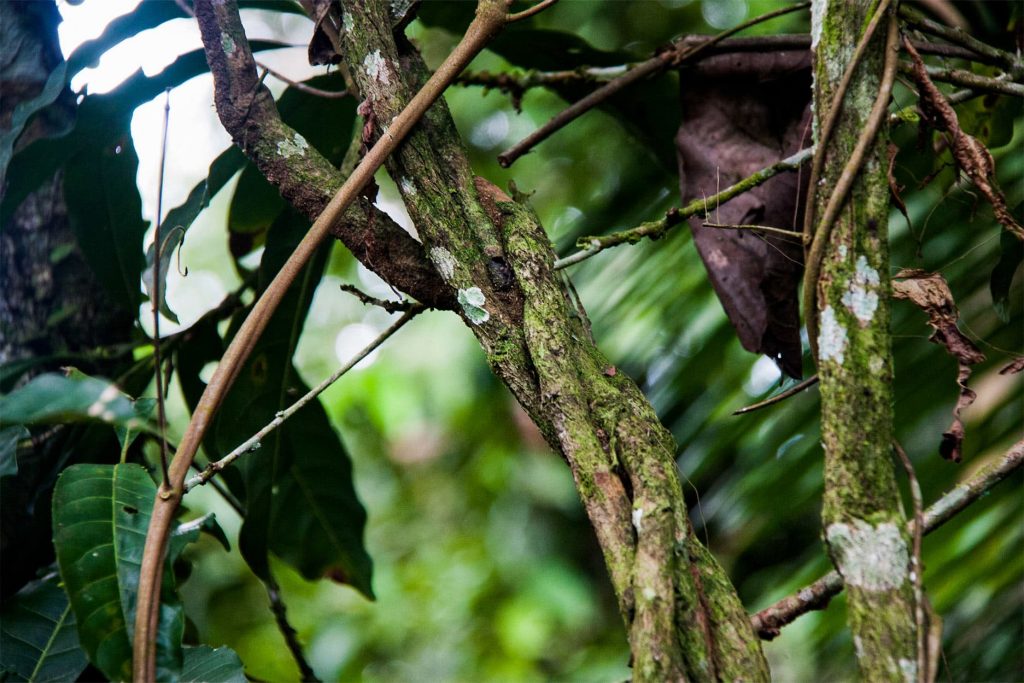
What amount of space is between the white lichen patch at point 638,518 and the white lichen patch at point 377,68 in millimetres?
410

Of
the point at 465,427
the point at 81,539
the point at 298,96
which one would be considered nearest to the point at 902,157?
the point at 298,96

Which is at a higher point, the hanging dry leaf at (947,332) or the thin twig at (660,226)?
the thin twig at (660,226)

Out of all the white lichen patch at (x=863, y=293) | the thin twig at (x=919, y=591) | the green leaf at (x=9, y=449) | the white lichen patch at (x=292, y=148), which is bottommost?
the thin twig at (x=919, y=591)

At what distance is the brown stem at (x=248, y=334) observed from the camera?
1.84ft

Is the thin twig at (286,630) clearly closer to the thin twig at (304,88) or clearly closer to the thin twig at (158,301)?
the thin twig at (158,301)

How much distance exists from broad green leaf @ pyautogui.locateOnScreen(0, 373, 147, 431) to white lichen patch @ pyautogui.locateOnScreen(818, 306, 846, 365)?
1.38 ft

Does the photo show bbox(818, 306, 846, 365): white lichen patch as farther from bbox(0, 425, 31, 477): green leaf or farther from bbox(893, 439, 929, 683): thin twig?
bbox(0, 425, 31, 477): green leaf

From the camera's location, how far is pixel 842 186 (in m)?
0.48

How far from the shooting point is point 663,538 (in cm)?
46

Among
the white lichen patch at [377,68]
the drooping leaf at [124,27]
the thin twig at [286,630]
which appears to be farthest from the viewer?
the thin twig at [286,630]


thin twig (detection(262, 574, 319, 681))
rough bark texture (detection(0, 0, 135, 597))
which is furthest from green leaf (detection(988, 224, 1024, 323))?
rough bark texture (detection(0, 0, 135, 597))

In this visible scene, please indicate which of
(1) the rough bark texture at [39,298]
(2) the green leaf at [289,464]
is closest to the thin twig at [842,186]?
(2) the green leaf at [289,464]

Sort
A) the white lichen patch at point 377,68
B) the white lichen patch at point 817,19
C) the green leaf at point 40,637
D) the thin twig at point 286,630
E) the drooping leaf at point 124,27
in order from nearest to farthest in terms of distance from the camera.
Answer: the white lichen patch at point 817,19 < the white lichen patch at point 377,68 < the green leaf at point 40,637 < the drooping leaf at point 124,27 < the thin twig at point 286,630

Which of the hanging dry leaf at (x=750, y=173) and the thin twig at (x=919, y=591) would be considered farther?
the hanging dry leaf at (x=750, y=173)
